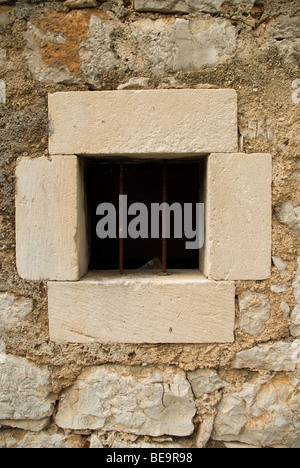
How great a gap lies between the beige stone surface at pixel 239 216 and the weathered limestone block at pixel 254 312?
0.11 meters

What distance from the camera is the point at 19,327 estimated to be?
1486 mm

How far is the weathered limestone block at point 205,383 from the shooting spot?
1466 millimetres

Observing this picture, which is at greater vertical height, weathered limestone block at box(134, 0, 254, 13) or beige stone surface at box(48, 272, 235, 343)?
weathered limestone block at box(134, 0, 254, 13)

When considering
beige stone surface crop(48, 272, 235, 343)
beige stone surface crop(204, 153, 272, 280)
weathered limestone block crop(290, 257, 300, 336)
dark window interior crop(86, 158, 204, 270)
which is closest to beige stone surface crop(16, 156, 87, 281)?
beige stone surface crop(48, 272, 235, 343)

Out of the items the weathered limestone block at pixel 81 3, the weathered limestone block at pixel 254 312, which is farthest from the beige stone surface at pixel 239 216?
the weathered limestone block at pixel 81 3

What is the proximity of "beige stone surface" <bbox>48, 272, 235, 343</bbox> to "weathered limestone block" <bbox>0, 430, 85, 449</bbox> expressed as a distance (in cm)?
53

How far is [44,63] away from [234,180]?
1.14 metres

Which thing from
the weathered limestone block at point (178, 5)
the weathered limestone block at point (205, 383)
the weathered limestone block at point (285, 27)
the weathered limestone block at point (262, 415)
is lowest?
the weathered limestone block at point (262, 415)

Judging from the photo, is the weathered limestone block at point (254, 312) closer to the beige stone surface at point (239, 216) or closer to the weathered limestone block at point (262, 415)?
the beige stone surface at point (239, 216)

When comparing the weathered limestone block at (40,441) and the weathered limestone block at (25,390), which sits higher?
the weathered limestone block at (25,390)

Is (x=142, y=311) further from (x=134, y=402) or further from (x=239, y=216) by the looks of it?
(x=239, y=216)

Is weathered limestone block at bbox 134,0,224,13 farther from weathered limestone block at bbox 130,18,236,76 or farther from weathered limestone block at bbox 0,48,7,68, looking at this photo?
weathered limestone block at bbox 0,48,7,68

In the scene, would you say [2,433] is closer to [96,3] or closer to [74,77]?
[74,77]

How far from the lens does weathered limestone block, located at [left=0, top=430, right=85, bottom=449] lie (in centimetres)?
149
